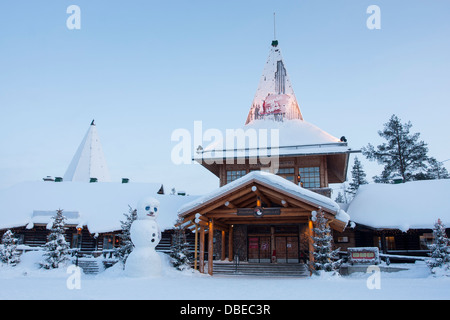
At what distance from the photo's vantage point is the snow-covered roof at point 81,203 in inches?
880

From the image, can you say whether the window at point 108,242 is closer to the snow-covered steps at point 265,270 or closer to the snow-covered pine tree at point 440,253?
the snow-covered steps at point 265,270

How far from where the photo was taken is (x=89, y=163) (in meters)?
33.3

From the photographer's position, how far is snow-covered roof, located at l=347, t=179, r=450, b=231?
758 inches

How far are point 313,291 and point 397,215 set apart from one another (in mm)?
13119

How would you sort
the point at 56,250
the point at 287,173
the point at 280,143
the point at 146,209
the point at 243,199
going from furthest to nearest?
the point at 280,143
the point at 287,173
the point at 56,250
the point at 243,199
the point at 146,209

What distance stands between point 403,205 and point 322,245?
1020 cm

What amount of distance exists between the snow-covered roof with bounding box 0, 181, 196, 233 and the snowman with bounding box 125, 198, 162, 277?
7593 mm

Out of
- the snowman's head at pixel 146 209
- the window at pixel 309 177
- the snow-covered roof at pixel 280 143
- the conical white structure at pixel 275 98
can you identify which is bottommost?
the snowman's head at pixel 146 209

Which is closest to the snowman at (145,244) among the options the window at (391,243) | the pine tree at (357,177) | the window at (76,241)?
the window at (76,241)

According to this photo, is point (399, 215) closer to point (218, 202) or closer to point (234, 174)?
point (234, 174)

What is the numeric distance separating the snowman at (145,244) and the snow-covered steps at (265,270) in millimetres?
4629

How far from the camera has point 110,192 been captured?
26.2 m

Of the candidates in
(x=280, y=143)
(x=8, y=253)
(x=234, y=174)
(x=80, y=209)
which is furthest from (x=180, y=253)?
(x=80, y=209)
